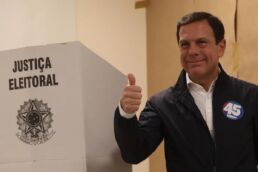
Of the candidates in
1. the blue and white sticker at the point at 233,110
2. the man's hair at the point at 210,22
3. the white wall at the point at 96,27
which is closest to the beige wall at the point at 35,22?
the white wall at the point at 96,27

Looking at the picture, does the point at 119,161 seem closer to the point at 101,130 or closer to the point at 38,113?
the point at 101,130

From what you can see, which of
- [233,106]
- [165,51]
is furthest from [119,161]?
[165,51]

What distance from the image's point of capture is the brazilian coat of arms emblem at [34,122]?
42.1 inches

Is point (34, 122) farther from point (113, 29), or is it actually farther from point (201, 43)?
point (113, 29)

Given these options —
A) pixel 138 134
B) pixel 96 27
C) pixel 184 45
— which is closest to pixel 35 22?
pixel 96 27

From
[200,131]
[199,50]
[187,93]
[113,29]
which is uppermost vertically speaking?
[113,29]

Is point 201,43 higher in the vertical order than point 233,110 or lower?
higher

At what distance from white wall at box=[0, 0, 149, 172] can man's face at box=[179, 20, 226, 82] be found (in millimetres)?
965

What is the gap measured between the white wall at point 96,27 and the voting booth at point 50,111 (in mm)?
1102

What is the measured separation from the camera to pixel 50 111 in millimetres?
1072

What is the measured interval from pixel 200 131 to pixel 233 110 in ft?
0.38

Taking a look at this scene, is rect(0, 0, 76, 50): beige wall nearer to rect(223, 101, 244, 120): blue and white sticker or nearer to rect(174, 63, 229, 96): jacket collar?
rect(174, 63, 229, 96): jacket collar

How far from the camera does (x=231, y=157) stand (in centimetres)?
112

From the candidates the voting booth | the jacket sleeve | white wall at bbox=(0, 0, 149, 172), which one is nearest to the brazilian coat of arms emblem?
the voting booth
